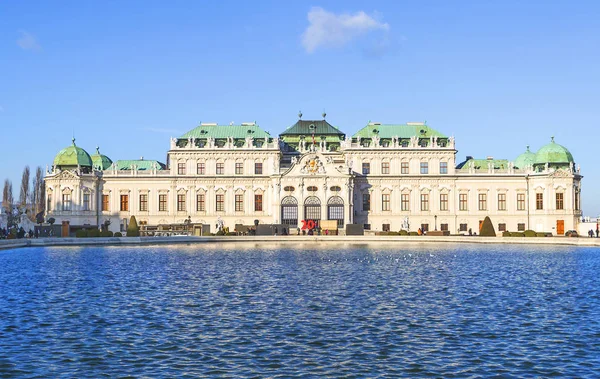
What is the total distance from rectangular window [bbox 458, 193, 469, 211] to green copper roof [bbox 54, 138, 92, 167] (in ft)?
201

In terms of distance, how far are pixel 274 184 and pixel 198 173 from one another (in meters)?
13.3

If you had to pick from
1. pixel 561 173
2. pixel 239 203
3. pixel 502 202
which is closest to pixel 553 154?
pixel 561 173

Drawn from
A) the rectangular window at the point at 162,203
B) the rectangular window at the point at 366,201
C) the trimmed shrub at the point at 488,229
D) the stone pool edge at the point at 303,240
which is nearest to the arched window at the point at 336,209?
the rectangular window at the point at 366,201

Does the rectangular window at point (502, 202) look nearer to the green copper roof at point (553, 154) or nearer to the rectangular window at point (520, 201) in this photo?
the rectangular window at point (520, 201)

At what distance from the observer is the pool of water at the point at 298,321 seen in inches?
890

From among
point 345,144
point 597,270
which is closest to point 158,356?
point 597,270

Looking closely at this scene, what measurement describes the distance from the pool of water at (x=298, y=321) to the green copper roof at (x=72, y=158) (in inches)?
2582

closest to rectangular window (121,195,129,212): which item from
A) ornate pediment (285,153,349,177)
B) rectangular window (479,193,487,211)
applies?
ornate pediment (285,153,349,177)

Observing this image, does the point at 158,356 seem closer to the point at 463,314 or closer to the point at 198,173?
the point at 463,314

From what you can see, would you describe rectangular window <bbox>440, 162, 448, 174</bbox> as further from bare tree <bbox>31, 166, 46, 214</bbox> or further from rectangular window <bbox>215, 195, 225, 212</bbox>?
bare tree <bbox>31, 166, 46, 214</bbox>

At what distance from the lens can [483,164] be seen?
397 ft

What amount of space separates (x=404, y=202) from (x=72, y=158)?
54645 mm

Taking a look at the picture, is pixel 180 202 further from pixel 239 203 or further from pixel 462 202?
pixel 462 202

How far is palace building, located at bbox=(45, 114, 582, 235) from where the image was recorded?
115250 mm
